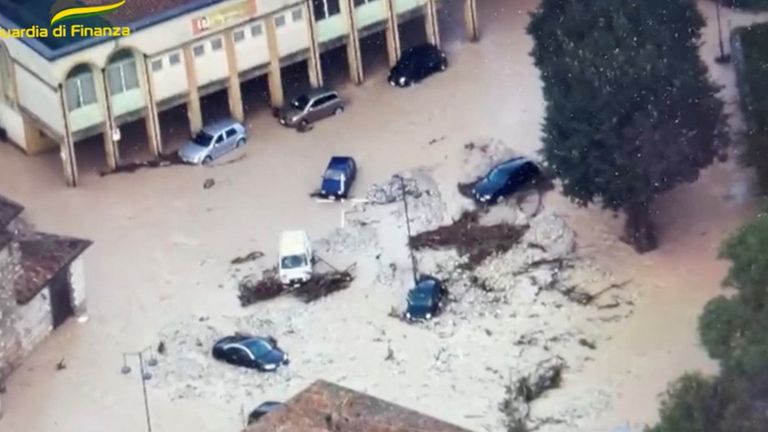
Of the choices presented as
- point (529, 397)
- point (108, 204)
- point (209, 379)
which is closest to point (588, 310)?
point (529, 397)

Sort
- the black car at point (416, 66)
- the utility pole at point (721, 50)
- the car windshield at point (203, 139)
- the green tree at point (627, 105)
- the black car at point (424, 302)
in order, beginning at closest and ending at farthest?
1. the black car at point (424, 302)
2. the green tree at point (627, 105)
3. the car windshield at point (203, 139)
4. the utility pole at point (721, 50)
5. the black car at point (416, 66)

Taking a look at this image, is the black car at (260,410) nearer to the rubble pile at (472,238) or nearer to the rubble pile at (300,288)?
the rubble pile at (300,288)

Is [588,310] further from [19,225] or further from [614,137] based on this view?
[19,225]

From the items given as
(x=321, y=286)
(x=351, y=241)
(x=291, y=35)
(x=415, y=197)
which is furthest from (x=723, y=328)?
(x=291, y=35)

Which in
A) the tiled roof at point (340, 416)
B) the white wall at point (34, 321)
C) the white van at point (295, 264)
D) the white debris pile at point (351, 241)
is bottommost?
the tiled roof at point (340, 416)

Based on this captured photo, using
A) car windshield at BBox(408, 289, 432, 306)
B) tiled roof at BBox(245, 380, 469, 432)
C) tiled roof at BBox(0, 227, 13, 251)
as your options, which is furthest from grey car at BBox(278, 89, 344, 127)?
tiled roof at BBox(245, 380, 469, 432)

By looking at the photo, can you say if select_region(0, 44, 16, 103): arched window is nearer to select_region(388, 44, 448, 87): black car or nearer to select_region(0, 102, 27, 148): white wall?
select_region(0, 102, 27, 148): white wall

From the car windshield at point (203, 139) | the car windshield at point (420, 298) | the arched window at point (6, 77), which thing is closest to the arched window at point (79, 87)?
the arched window at point (6, 77)
